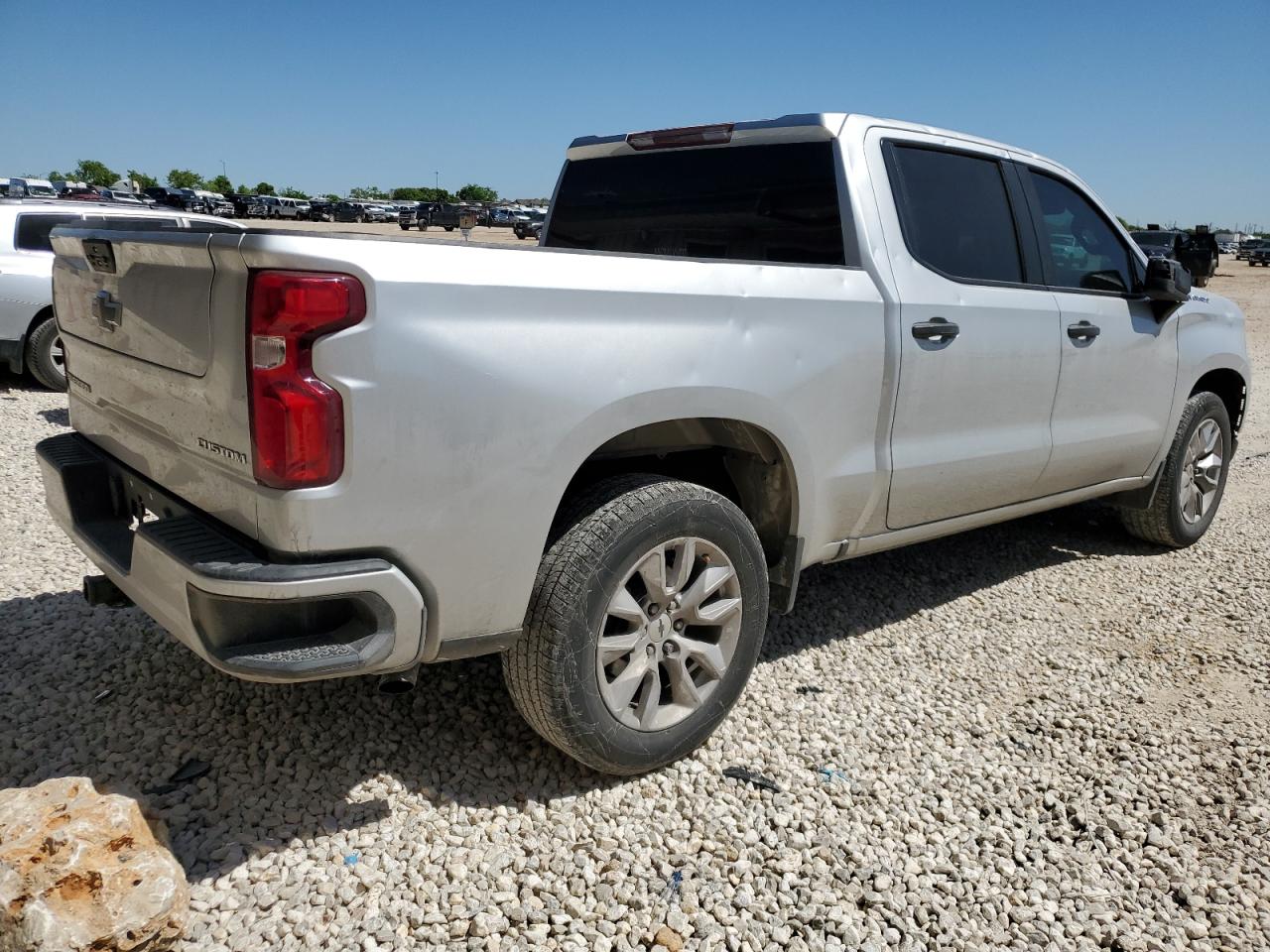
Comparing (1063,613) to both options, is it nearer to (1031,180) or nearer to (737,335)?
(1031,180)

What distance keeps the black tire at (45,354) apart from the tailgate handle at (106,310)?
663 centimetres

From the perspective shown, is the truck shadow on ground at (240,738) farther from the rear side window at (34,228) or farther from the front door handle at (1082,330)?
the rear side window at (34,228)

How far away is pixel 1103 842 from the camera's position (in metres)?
2.83

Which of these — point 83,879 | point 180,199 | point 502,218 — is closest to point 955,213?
point 83,879

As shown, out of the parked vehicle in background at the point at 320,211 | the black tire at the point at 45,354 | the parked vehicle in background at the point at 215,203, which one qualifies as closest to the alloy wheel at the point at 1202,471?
the black tire at the point at 45,354

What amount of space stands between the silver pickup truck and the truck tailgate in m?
0.01

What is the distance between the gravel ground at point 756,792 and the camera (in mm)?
2465

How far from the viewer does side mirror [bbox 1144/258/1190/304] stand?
14.8ft

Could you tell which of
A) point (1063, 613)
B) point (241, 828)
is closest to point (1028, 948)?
point (241, 828)

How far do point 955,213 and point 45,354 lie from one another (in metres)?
7.97

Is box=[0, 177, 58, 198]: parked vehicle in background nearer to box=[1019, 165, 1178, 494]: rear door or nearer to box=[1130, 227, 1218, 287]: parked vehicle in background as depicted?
box=[1130, 227, 1218, 287]: parked vehicle in background

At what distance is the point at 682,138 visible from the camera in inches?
156

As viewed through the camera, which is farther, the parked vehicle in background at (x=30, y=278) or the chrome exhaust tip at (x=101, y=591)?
the parked vehicle in background at (x=30, y=278)

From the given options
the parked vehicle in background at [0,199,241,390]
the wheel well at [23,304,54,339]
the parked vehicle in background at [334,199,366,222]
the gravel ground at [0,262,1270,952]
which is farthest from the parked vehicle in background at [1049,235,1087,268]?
the parked vehicle in background at [334,199,366,222]
